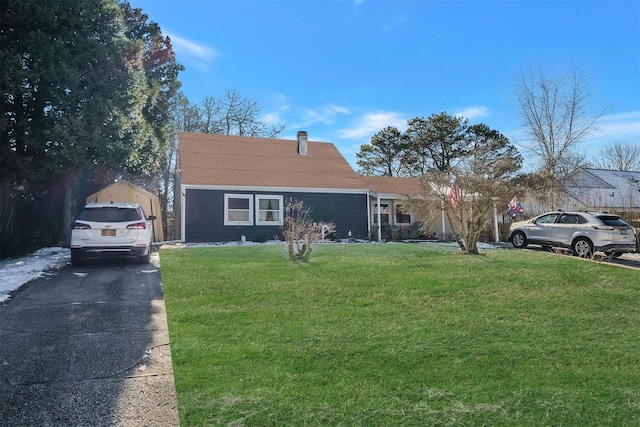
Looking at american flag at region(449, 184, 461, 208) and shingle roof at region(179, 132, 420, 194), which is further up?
shingle roof at region(179, 132, 420, 194)

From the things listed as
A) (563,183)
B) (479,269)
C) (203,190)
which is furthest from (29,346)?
(563,183)

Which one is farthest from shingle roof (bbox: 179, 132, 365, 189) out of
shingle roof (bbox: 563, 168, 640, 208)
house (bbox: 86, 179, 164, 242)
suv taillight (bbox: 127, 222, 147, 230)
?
shingle roof (bbox: 563, 168, 640, 208)

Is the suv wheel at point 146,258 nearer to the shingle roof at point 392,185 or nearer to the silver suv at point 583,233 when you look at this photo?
the silver suv at point 583,233

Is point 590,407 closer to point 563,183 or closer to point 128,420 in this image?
point 128,420

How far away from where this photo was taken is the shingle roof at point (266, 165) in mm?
17938

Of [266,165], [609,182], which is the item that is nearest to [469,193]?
[266,165]

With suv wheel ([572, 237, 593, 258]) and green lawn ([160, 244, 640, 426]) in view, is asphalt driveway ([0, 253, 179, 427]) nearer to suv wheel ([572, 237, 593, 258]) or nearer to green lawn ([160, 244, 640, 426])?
green lawn ([160, 244, 640, 426])

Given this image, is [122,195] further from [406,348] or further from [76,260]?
[406,348]

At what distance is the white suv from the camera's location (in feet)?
30.5

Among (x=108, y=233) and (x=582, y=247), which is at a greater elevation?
(x=108, y=233)

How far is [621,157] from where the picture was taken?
38.8 m

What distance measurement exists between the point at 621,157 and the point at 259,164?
3791cm

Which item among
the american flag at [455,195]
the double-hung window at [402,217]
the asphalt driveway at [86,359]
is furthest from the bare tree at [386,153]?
the asphalt driveway at [86,359]

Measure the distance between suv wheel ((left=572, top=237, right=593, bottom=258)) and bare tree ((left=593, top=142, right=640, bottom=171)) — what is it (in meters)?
31.0
